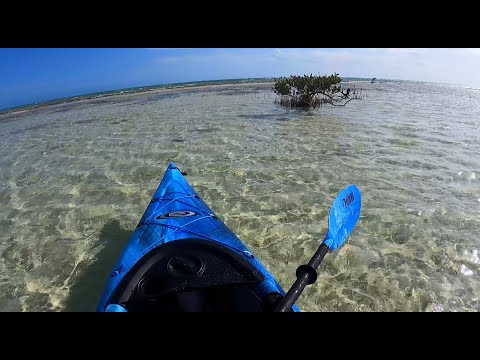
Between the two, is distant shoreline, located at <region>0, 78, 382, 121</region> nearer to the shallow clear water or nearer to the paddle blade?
the shallow clear water

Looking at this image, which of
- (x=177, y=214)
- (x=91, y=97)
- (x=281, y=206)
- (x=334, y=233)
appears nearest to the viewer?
(x=334, y=233)

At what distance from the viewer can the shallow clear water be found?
4789 mm

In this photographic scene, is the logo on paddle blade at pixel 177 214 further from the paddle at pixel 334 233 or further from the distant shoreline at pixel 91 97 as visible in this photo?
the distant shoreline at pixel 91 97

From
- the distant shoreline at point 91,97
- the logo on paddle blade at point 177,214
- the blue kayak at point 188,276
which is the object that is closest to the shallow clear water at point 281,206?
the blue kayak at point 188,276

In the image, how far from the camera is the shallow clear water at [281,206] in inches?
189

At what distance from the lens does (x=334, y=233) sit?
13.6 feet

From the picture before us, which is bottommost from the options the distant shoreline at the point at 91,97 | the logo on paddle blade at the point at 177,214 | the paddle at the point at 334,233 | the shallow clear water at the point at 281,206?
the shallow clear water at the point at 281,206

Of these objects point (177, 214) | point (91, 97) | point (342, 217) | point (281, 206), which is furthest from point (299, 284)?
point (91, 97)

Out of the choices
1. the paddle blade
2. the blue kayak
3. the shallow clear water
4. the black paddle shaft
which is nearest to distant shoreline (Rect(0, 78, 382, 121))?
the shallow clear water

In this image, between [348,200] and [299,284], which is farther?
[348,200]

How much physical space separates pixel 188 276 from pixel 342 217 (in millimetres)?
2472

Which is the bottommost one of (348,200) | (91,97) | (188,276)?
(188,276)

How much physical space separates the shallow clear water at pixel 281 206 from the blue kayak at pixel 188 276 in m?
1.11

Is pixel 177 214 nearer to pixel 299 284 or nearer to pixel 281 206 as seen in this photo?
pixel 281 206
